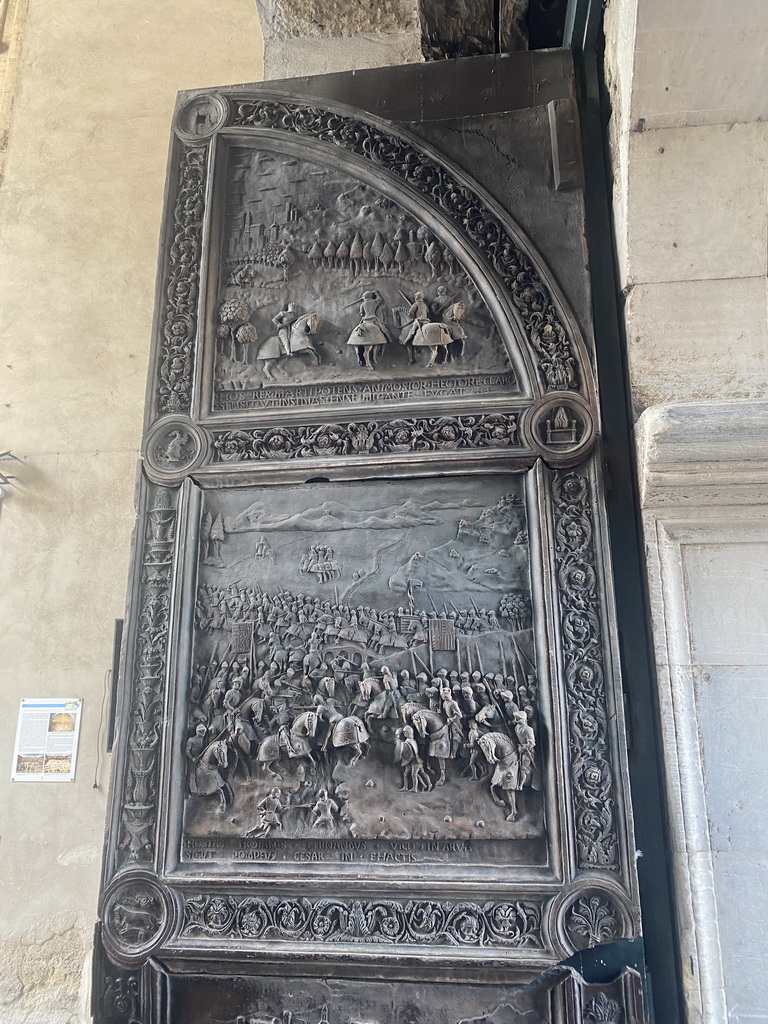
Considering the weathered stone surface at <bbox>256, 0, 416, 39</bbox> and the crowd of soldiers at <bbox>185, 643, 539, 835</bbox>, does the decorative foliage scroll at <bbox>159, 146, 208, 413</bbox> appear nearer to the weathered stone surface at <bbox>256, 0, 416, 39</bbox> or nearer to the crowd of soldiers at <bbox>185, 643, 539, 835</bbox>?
the weathered stone surface at <bbox>256, 0, 416, 39</bbox>

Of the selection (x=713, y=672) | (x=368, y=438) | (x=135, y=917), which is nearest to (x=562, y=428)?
(x=368, y=438)

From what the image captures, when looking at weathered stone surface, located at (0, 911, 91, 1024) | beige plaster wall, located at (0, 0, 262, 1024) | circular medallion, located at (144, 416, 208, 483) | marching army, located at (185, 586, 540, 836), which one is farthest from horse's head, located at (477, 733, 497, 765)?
weathered stone surface, located at (0, 911, 91, 1024)

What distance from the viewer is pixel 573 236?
151 inches

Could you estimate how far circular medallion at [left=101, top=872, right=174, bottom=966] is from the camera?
325 centimetres

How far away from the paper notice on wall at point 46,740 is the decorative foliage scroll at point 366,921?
6.68ft

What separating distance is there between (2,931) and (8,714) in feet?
4.28

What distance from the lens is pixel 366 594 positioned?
357 cm

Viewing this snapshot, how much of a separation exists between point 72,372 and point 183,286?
6.63 ft

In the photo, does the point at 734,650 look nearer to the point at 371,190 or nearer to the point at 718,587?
the point at 718,587

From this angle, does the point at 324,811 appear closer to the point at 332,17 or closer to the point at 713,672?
the point at 713,672

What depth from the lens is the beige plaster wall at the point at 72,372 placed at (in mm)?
4754

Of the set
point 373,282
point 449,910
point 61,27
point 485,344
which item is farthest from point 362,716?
point 61,27

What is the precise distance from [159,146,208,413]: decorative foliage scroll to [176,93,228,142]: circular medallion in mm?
86

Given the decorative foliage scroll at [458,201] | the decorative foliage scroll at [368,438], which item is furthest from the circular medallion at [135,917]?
the decorative foliage scroll at [458,201]
